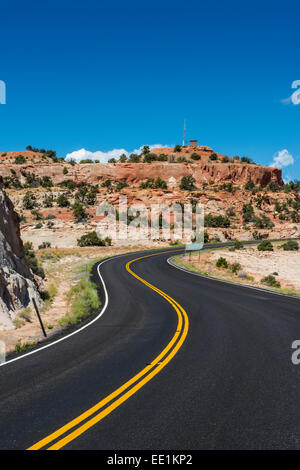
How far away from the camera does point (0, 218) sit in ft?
47.9

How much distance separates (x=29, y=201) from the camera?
225 feet

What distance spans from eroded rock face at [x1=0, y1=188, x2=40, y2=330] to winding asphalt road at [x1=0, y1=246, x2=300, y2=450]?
359cm

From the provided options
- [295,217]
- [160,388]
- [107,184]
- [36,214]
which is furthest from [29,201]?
[160,388]

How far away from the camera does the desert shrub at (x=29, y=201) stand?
224 ft

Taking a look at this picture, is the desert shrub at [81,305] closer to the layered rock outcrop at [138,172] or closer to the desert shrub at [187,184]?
the desert shrub at [187,184]

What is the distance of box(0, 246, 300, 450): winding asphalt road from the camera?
3.97 meters

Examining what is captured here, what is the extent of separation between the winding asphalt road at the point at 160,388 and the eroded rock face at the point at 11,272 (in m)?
3.59

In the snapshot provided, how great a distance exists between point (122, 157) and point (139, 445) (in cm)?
10595

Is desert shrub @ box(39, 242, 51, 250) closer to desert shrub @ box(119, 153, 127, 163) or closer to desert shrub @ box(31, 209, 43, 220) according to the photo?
desert shrub @ box(31, 209, 43, 220)

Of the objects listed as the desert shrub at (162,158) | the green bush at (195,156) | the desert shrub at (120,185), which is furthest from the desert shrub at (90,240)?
the green bush at (195,156)

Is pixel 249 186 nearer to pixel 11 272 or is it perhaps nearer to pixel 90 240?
pixel 90 240

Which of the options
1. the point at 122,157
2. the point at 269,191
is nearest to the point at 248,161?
the point at 269,191

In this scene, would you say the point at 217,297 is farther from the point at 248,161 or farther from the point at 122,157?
the point at 248,161

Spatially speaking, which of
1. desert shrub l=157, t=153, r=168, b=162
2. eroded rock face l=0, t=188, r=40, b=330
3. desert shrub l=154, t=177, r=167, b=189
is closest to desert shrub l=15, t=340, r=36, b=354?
eroded rock face l=0, t=188, r=40, b=330
